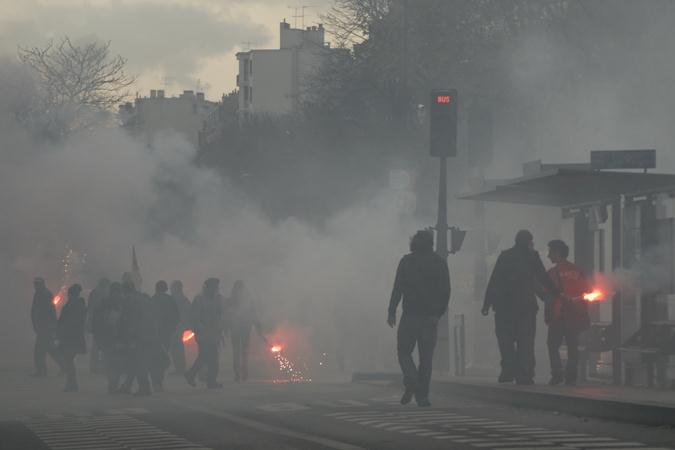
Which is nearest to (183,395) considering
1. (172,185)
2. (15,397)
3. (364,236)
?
(15,397)

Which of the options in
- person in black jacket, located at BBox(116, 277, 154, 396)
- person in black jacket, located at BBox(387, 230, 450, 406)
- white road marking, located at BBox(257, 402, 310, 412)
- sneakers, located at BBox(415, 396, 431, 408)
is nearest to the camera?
sneakers, located at BBox(415, 396, 431, 408)

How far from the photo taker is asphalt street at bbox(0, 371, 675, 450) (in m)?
13.4

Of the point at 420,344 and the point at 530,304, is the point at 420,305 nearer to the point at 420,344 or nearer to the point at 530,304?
the point at 420,344

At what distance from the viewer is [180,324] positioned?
98.7 ft

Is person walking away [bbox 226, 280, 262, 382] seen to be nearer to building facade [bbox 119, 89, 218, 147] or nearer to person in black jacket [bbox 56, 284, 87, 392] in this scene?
person in black jacket [bbox 56, 284, 87, 392]

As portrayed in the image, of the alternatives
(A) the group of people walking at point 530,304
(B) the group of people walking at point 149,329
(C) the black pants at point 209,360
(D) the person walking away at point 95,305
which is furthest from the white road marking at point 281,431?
(D) the person walking away at point 95,305

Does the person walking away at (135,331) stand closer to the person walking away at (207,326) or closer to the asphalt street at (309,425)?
the person walking away at (207,326)

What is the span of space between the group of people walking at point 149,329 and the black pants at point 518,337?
6.61 meters

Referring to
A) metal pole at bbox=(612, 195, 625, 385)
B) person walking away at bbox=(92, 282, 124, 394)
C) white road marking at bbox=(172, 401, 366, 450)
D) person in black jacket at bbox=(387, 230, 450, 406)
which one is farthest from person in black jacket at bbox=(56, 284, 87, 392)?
person in black jacket at bbox=(387, 230, 450, 406)

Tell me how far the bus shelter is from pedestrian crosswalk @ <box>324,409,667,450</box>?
3138mm

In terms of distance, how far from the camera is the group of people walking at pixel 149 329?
24.2 m

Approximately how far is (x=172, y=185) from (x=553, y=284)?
29188 millimetres

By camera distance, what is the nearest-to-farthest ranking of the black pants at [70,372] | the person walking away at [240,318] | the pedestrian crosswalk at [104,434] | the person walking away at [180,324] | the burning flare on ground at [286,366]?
the pedestrian crosswalk at [104,434], the black pants at [70,372], the person walking away at [240,318], the person walking away at [180,324], the burning flare on ground at [286,366]

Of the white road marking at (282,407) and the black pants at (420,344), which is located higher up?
the black pants at (420,344)
